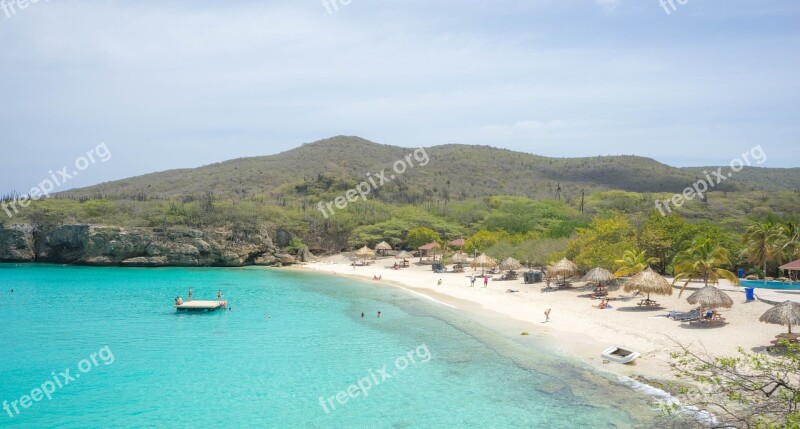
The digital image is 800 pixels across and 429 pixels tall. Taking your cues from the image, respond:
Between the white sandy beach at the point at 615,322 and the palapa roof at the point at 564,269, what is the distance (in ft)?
4.29

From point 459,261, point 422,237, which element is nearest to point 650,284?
point 459,261

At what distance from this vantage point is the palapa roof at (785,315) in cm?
1792

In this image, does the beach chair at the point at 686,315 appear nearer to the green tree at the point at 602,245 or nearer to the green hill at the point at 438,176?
the green tree at the point at 602,245

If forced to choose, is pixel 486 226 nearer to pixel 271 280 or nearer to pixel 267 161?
pixel 271 280

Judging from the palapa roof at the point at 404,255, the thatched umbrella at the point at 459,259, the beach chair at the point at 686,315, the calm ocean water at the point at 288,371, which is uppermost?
the thatched umbrella at the point at 459,259

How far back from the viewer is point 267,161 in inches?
5172

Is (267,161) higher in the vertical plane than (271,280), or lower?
higher

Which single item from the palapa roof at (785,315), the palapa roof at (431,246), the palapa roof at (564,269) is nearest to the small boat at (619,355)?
the palapa roof at (785,315)

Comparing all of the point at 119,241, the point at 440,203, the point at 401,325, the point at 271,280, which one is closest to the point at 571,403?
the point at 401,325

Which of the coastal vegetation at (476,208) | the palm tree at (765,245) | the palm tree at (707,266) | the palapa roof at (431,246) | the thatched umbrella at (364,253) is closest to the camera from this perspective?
the palm tree at (707,266)

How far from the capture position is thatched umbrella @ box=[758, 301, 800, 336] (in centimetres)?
1792

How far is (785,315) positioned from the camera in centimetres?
1806

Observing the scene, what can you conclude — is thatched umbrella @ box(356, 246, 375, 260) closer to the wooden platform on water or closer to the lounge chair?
the wooden platform on water

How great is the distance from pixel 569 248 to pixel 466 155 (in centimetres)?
9698
